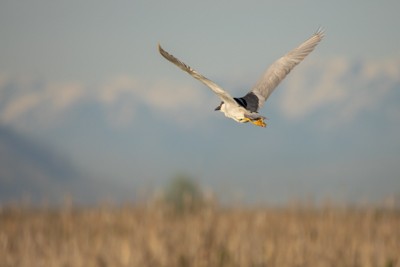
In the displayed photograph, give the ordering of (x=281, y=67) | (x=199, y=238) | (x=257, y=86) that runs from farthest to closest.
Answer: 1. (x=199, y=238)
2. (x=281, y=67)
3. (x=257, y=86)

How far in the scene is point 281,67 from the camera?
156cm

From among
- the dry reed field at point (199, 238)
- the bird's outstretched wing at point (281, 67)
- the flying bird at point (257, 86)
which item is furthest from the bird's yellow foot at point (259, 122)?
the dry reed field at point (199, 238)

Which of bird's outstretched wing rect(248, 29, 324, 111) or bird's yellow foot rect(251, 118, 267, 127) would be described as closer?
bird's yellow foot rect(251, 118, 267, 127)

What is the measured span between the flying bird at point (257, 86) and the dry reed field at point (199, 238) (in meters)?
3.70

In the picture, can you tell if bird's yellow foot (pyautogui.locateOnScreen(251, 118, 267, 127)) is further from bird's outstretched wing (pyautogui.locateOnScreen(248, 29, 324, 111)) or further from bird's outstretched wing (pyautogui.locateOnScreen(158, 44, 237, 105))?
bird's outstretched wing (pyautogui.locateOnScreen(248, 29, 324, 111))

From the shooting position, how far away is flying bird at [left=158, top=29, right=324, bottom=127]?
→ 1095 millimetres

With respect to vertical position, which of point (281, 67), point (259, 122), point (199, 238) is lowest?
point (259, 122)

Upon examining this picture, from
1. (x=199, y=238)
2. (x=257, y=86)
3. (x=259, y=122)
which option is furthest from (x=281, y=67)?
(x=199, y=238)

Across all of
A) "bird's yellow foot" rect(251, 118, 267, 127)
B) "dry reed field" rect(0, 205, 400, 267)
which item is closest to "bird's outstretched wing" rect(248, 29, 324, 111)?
"bird's yellow foot" rect(251, 118, 267, 127)

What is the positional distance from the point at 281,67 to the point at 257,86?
0.18 m

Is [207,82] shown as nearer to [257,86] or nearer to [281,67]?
[257,86]

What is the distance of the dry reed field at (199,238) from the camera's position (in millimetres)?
5395

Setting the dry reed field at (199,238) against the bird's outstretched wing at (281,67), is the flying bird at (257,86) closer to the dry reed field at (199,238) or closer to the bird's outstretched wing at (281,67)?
the bird's outstretched wing at (281,67)

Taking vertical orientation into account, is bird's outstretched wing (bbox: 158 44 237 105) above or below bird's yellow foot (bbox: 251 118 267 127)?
above
